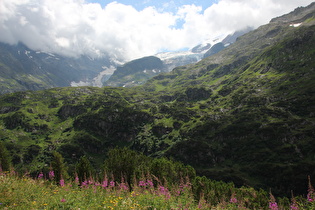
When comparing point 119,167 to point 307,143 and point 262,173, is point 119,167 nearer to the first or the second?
point 262,173

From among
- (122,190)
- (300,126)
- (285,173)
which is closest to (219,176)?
(285,173)

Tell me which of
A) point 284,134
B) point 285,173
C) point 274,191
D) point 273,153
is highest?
point 284,134

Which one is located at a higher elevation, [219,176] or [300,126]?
[300,126]

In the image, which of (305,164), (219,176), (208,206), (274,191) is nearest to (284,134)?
(305,164)

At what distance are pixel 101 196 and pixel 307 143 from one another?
8418 inches

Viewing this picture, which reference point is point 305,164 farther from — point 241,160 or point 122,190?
point 122,190

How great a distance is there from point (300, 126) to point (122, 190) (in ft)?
769

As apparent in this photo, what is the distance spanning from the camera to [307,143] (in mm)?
174500

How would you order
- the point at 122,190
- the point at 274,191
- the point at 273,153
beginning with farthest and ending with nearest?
the point at 273,153 → the point at 274,191 → the point at 122,190

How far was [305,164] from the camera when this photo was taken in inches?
6156

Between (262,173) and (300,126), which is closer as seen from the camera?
(262,173)

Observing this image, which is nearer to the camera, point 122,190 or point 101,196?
point 101,196

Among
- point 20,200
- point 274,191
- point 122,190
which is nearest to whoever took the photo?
point 20,200

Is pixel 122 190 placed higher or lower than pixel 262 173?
higher
